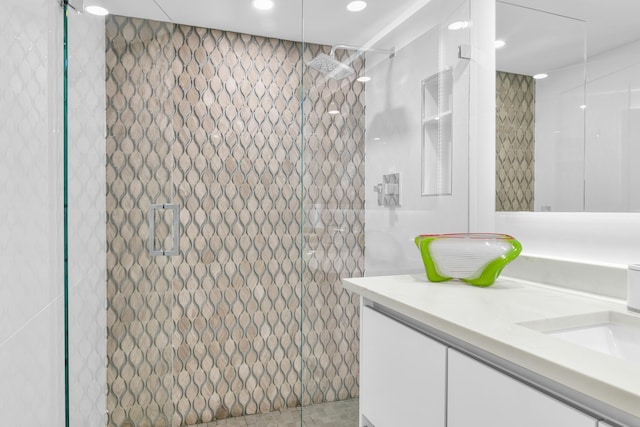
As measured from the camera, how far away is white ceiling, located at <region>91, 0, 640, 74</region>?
121cm

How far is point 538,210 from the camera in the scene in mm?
1472

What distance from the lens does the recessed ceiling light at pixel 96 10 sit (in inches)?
54.9

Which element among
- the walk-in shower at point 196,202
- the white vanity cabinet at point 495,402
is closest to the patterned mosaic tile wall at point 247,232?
the walk-in shower at point 196,202

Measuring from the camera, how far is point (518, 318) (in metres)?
0.89

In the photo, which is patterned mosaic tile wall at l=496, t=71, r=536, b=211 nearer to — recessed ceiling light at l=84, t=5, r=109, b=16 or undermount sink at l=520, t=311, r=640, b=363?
undermount sink at l=520, t=311, r=640, b=363

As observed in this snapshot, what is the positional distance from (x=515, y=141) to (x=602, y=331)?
0.82 meters

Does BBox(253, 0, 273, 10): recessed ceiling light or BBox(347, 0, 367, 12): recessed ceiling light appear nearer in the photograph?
BBox(347, 0, 367, 12): recessed ceiling light

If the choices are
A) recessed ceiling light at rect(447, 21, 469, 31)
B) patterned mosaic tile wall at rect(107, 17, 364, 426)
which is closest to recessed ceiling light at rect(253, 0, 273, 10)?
patterned mosaic tile wall at rect(107, 17, 364, 426)

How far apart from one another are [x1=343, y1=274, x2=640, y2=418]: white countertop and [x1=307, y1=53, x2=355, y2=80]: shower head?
88cm

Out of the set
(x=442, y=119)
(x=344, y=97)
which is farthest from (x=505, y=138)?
(x=344, y=97)

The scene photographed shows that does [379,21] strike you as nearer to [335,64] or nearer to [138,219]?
[335,64]

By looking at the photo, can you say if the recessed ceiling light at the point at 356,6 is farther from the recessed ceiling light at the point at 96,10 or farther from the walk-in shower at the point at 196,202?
the recessed ceiling light at the point at 96,10

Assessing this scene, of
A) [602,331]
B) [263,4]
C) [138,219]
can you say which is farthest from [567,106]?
[138,219]

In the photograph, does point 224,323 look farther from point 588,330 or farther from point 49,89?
point 588,330
